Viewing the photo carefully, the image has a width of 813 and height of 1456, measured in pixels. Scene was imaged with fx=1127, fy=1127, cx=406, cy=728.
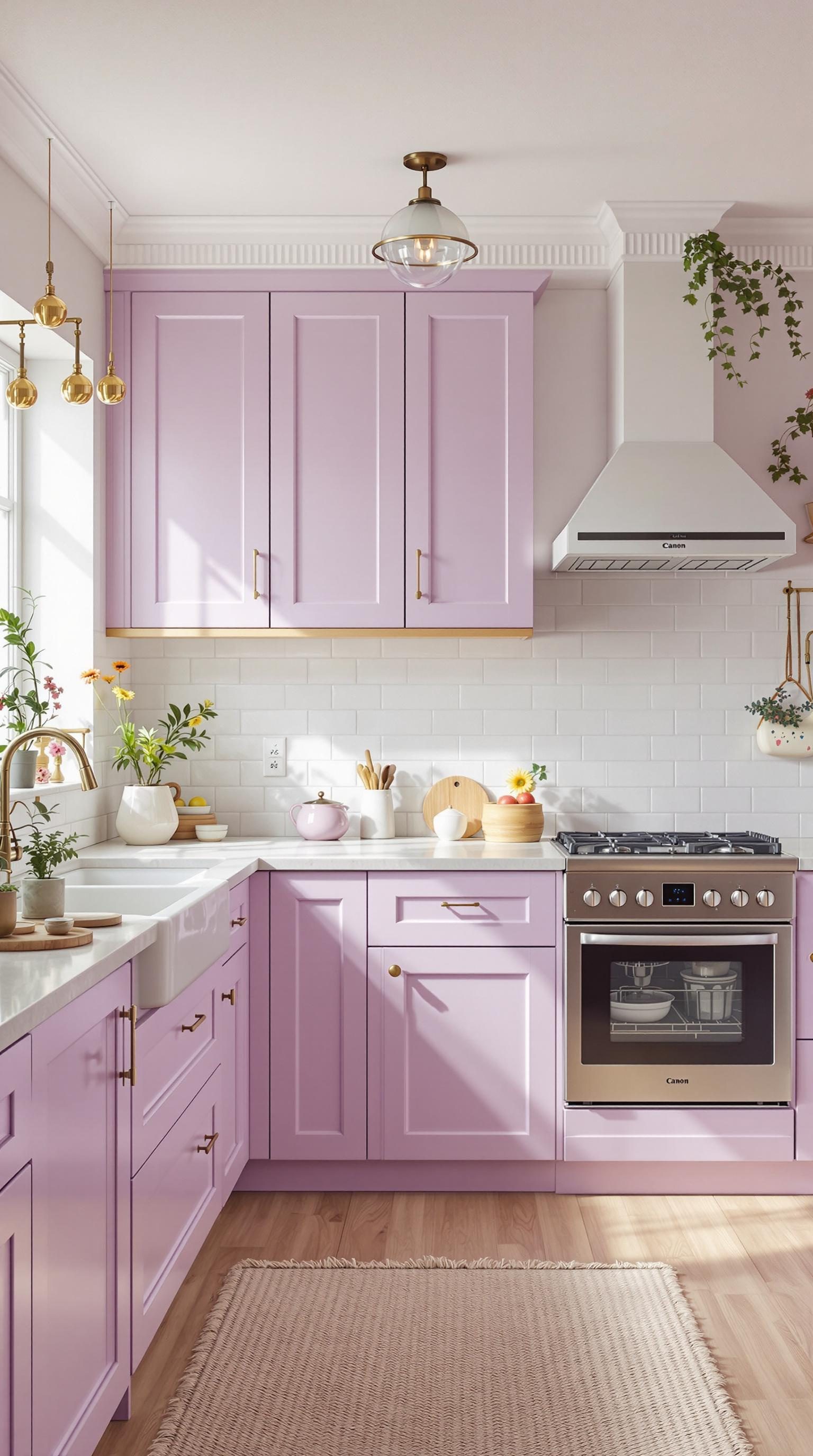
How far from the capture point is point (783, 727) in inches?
146

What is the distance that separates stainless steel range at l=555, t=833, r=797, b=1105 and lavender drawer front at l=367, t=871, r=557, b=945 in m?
0.08

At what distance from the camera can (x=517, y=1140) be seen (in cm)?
321

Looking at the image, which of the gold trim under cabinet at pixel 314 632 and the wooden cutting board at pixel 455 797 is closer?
the gold trim under cabinet at pixel 314 632

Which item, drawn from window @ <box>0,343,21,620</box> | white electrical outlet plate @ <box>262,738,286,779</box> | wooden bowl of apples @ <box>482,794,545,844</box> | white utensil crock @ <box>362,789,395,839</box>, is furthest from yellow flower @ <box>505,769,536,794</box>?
window @ <box>0,343,21,620</box>

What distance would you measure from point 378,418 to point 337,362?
22 cm

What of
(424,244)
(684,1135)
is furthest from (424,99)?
(684,1135)

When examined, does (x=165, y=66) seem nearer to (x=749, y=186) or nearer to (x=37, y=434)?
(x=37, y=434)

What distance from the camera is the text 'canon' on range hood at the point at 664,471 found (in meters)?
3.33

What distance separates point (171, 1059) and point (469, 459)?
79.3 inches

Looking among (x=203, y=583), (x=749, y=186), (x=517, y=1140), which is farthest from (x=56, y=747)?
(x=749, y=186)

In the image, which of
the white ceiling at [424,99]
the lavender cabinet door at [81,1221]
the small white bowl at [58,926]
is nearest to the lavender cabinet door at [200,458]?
the white ceiling at [424,99]

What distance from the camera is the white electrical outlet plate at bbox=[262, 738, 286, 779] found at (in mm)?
3789

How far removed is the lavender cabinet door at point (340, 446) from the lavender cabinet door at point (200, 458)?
0.06 metres

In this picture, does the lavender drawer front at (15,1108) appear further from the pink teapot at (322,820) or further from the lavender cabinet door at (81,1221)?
the pink teapot at (322,820)
